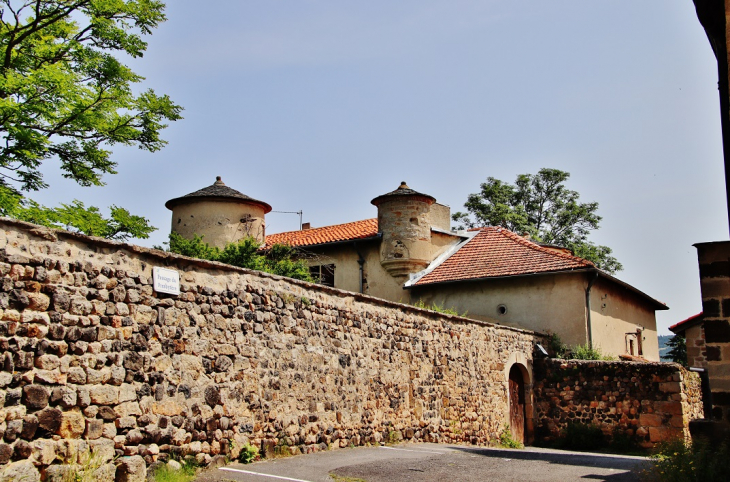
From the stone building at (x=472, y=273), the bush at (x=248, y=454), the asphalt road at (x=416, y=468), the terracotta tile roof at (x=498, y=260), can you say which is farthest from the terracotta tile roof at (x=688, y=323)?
the bush at (x=248, y=454)

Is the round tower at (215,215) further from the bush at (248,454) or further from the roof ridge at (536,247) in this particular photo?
the bush at (248,454)

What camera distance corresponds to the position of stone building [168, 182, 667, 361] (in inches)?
839

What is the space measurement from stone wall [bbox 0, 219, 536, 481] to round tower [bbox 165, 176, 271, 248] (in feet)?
35.9

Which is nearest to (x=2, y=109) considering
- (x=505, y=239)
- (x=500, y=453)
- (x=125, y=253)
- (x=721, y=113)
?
(x=125, y=253)

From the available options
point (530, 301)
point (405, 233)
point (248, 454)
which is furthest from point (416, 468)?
point (405, 233)

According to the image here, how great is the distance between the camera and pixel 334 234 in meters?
26.8

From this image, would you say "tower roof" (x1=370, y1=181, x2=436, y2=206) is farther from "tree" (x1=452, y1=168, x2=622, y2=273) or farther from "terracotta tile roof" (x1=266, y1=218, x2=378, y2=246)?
"tree" (x1=452, y1=168, x2=622, y2=273)

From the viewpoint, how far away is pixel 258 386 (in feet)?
33.3

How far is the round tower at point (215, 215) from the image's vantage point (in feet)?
77.8

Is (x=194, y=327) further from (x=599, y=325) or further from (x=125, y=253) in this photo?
(x=599, y=325)

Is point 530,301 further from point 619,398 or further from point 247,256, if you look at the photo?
point 247,256

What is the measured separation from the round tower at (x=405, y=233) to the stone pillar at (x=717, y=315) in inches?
590

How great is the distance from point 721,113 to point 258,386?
710 centimetres

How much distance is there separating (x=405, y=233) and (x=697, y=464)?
54.2ft
